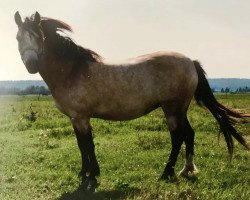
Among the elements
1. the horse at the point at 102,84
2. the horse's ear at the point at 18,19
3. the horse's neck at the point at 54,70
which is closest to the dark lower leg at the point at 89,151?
the horse at the point at 102,84

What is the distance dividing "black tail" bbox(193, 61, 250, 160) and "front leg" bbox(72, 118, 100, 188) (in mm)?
2924

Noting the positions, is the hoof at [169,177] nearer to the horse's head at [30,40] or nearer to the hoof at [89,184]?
the hoof at [89,184]

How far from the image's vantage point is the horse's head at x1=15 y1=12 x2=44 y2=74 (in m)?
8.46

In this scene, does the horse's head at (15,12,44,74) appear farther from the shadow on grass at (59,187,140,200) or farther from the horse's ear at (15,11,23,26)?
the shadow on grass at (59,187,140,200)

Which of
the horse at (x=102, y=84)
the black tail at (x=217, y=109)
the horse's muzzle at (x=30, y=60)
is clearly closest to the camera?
the horse's muzzle at (x=30, y=60)

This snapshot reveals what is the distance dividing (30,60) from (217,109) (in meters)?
4.63

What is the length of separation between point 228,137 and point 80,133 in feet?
11.5

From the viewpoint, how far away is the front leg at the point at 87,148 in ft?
30.0

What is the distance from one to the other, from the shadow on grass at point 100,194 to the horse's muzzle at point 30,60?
8.46 feet

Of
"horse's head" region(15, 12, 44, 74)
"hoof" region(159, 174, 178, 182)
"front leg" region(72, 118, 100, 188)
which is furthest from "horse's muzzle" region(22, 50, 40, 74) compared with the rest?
"hoof" region(159, 174, 178, 182)

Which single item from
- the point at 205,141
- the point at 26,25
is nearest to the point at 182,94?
the point at 26,25

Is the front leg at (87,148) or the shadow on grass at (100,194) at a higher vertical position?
the front leg at (87,148)

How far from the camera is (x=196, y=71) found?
9.97 meters

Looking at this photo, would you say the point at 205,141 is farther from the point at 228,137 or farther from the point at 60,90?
the point at 60,90
